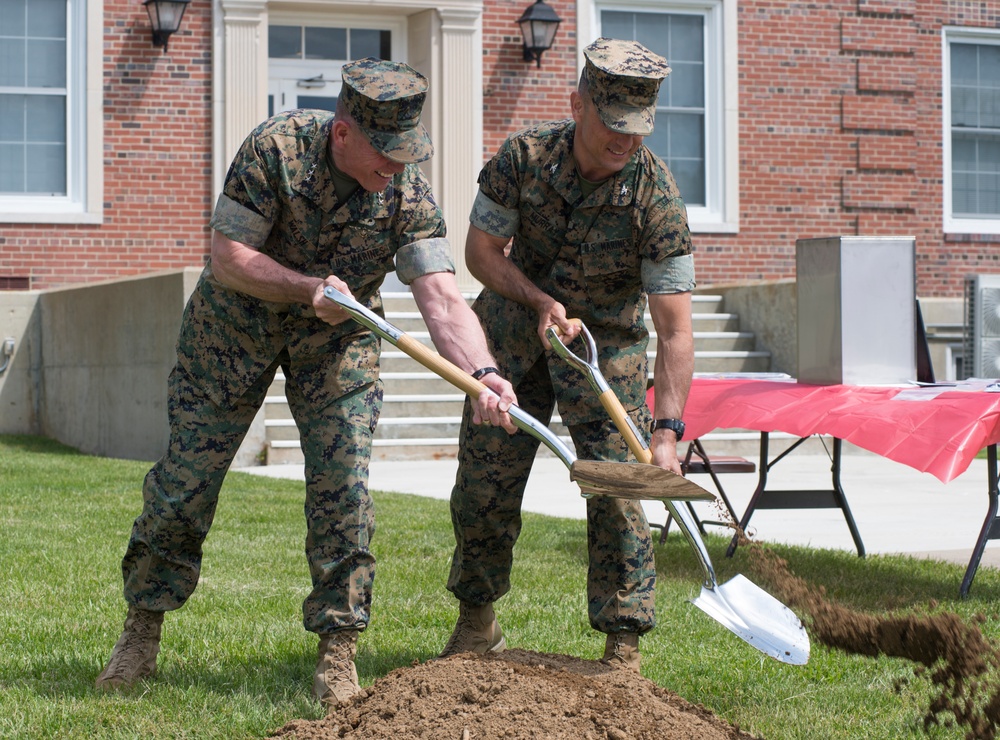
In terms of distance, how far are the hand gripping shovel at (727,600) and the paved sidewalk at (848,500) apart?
289cm

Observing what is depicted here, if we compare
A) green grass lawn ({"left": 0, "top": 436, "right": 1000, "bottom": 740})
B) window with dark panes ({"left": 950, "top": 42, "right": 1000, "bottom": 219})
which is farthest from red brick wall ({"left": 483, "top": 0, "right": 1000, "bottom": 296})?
green grass lawn ({"left": 0, "top": 436, "right": 1000, "bottom": 740})

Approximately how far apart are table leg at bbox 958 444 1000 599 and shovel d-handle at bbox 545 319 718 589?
2091 mm

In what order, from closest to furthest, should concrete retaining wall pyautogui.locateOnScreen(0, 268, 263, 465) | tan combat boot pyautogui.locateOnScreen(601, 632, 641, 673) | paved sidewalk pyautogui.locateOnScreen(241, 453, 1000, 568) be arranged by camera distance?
1. tan combat boot pyautogui.locateOnScreen(601, 632, 641, 673)
2. paved sidewalk pyautogui.locateOnScreen(241, 453, 1000, 568)
3. concrete retaining wall pyautogui.locateOnScreen(0, 268, 263, 465)

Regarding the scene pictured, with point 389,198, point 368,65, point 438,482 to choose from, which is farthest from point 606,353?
point 438,482

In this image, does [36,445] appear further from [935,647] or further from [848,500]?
[935,647]

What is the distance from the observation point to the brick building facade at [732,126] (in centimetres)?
1381

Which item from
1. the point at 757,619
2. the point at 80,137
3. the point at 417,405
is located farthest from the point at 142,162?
the point at 757,619

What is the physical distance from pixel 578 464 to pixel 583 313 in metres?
0.77

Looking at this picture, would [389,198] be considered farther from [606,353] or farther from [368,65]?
[606,353]

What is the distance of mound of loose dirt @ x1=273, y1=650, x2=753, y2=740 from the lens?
3482 mm

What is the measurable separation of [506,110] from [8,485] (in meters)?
7.47

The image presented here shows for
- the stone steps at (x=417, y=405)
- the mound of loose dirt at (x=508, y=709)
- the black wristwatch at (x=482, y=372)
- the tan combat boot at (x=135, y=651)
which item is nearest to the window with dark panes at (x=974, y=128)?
the stone steps at (x=417, y=405)

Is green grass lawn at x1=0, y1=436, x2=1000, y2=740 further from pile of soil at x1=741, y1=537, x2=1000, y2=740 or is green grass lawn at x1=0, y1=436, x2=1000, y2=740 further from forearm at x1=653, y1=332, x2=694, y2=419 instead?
forearm at x1=653, y1=332, x2=694, y2=419

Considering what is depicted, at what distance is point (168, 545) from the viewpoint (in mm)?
4148
